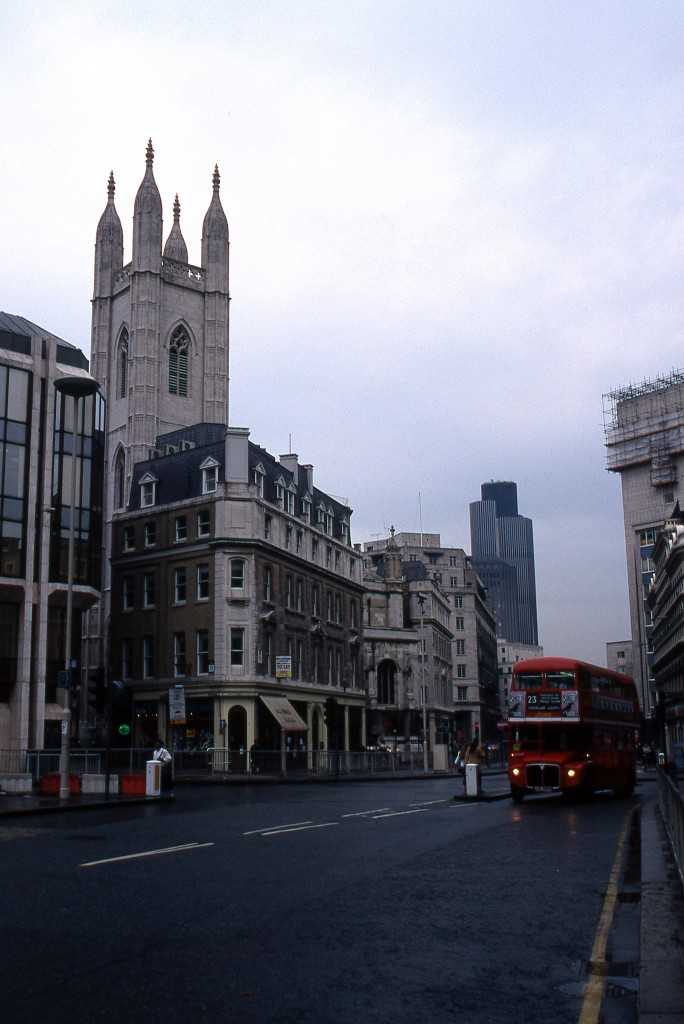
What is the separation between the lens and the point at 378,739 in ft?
255

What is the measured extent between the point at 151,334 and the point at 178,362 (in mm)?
4131

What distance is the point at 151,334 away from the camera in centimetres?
7962

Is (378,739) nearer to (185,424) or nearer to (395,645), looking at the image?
(395,645)

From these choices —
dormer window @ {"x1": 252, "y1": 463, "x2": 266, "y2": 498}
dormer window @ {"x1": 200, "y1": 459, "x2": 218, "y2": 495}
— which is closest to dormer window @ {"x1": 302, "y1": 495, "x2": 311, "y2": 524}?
dormer window @ {"x1": 252, "y1": 463, "x2": 266, "y2": 498}

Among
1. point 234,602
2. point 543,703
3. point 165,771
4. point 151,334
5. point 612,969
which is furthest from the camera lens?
point 151,334

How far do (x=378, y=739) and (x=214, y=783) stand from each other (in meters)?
39.5

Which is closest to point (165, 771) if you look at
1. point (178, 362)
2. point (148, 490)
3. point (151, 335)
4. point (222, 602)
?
point (222, 602)

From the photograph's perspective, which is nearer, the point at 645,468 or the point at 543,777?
the point at 543,777

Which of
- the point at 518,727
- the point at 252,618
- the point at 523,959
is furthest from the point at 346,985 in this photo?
the point at 252,618

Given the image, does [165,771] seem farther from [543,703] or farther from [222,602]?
[222,602]

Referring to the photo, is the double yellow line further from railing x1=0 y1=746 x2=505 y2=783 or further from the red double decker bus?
railing x1=0 y1=746 x2=505 y2=783

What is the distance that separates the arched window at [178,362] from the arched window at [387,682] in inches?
1032

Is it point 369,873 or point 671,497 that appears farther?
point 671,497

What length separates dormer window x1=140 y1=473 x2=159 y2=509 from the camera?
182 ft
